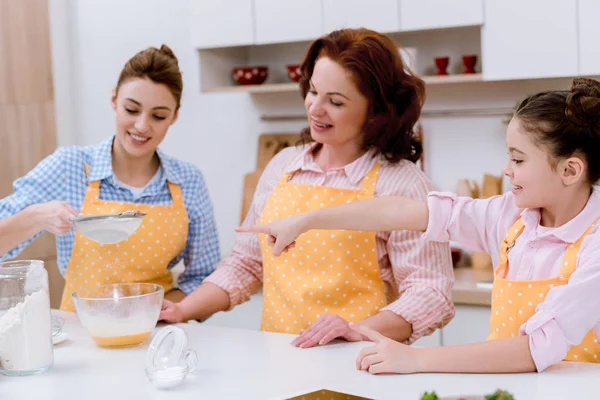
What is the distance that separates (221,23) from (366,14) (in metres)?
0.68

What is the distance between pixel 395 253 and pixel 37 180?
1.04m

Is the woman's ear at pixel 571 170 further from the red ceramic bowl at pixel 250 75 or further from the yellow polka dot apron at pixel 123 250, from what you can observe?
the red ceramic bowl at pixel 250 75

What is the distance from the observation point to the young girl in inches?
60.0

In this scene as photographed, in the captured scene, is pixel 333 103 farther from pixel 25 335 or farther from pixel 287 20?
pixel 287 20

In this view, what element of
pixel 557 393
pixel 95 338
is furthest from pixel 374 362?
pixel 95 338

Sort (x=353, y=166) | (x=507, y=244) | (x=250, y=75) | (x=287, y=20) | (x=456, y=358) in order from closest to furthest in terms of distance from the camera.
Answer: (x=456, y=358), (x=507, y=244), (x=353, y=166), (x=287, y=20), (x=250, y=75)

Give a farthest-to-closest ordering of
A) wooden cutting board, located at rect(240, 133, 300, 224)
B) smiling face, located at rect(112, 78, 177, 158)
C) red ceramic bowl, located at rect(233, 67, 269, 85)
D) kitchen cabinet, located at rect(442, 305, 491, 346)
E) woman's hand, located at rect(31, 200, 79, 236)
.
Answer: wooden cutting board, located at rect(240, 133, 300, 224) → red ceramic bowl, located at rect(233, 67, 269, 85) → kitchen cabinet, located at rect(442, 305, 491, 346) → smiling face, located at rect(112, 78, 177, 158) → woman's hand, located at rect(31, 200, 79, 236)

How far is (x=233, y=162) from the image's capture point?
4.00 metres

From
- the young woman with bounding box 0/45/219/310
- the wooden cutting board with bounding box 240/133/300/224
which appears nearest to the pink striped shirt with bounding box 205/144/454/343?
the young woman with bounding box 0/45/219/310

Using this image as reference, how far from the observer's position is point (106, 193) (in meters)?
2.40

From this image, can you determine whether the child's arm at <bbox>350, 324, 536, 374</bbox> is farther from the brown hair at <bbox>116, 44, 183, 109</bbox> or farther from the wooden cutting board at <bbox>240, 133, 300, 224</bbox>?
the wooden cutting board at <bbox>240, 133, 300, 224</bbox>

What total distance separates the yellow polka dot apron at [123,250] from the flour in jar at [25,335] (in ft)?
2.38

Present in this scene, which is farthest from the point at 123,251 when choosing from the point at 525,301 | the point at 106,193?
the point at 525,301

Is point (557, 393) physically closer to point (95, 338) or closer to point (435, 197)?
point (435, 197)
